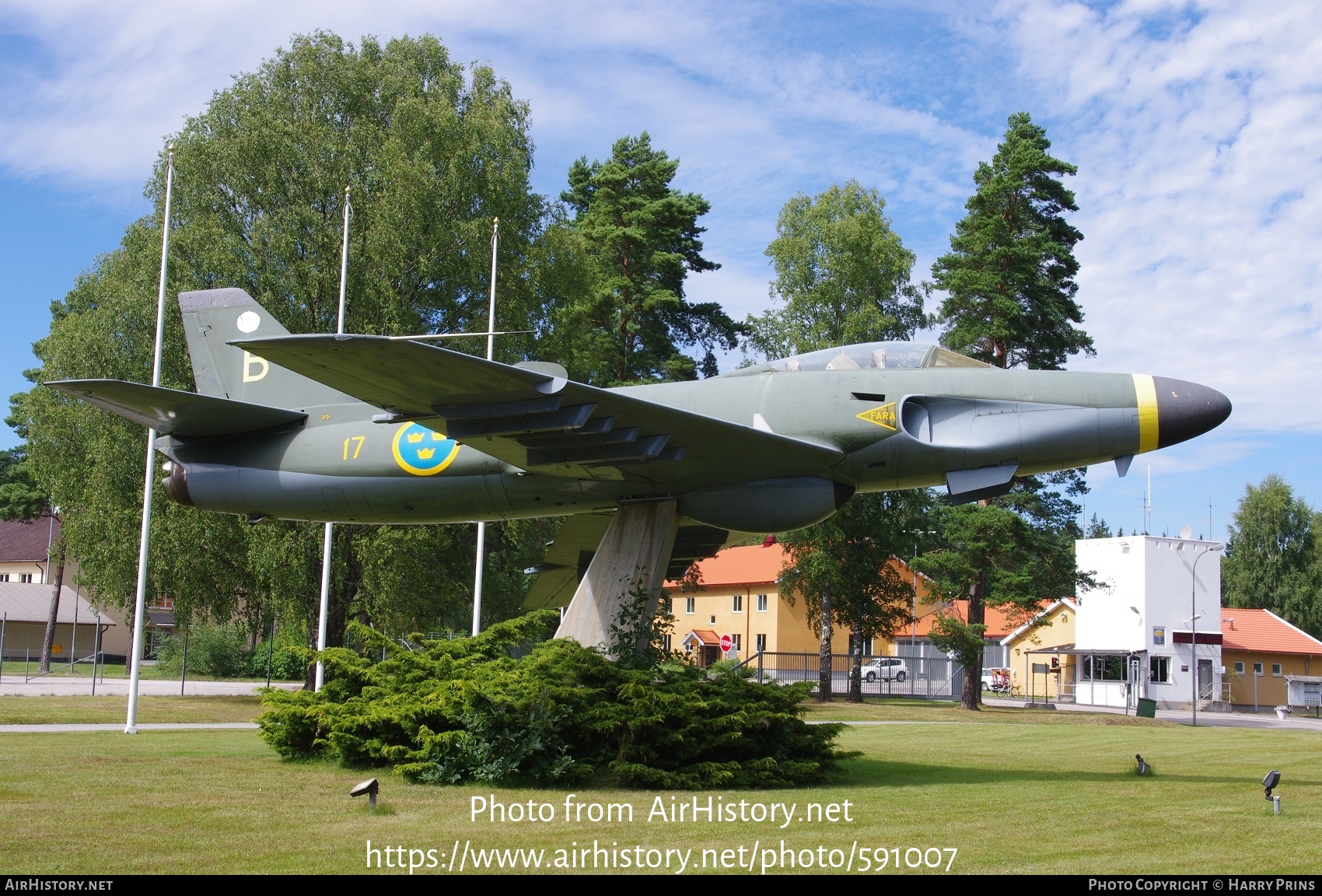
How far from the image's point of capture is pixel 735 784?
1059cm

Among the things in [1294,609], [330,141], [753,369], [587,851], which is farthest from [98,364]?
[1294,609]

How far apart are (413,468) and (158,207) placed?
2001cm

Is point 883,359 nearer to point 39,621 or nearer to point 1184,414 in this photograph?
point 1184,414

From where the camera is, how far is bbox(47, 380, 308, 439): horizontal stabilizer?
11633 mm

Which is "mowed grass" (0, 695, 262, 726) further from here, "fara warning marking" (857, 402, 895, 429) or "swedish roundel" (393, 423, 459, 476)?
"fara warning marking" (857, 402, 895, 429)

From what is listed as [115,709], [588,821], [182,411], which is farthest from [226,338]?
[115,709]

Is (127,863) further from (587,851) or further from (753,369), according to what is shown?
(753,369)

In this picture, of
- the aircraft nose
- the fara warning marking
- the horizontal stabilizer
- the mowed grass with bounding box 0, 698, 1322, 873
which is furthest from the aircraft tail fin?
the aircraft nose

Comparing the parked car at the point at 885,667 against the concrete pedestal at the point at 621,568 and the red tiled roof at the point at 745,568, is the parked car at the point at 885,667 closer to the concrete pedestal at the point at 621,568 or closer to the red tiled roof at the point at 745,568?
the red tiled roof at the point at 745,568

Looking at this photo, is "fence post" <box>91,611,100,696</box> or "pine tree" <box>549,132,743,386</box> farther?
"pine tree" <box>549,132,743,386</box>

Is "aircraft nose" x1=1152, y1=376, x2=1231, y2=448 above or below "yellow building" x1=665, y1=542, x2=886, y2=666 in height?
above

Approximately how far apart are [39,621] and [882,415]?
5074 cm

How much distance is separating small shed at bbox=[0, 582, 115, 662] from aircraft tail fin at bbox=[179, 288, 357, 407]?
42277 mm
